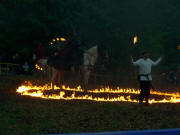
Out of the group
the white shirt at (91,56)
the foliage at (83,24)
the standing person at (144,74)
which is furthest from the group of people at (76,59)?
the foliage at (83,24)

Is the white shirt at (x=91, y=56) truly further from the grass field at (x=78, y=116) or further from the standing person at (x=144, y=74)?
the standing person at (x=144, y=74)

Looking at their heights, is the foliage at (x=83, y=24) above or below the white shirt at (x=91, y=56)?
above

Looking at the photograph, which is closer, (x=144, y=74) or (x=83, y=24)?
(x=144, y=74)

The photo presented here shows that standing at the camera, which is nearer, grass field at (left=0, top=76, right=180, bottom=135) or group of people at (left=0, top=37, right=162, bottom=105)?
grass field at (left=0, top=76, right=180, bottom=135)

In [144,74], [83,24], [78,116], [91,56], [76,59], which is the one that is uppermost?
[83,24]

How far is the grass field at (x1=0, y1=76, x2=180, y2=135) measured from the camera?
33.0 ft

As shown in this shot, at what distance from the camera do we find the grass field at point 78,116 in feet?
33.0

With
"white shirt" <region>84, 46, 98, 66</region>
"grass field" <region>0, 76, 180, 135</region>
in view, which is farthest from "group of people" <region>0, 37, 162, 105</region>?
"grass field" <region>0, 76, 180, 135</region>

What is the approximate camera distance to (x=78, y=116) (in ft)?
38.5

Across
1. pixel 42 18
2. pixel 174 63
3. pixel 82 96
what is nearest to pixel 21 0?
pixel 42 18

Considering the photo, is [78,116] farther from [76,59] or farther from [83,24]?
[83,24]

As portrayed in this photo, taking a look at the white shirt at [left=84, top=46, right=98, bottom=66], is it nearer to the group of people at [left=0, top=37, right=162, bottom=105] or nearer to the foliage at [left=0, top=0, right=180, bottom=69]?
the group of people at [left=0, top=37, right=162, bottom=105]

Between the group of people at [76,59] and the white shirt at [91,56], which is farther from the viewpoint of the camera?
the white shirt at [91,56]

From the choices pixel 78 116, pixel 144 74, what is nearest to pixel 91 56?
pixel 144 74
